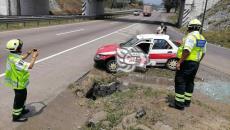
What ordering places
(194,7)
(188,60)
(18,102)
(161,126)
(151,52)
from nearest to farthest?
(161,126), (18,102), (188,60), (151,52), (194,7)

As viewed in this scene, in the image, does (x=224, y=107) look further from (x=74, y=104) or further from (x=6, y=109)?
(x=6, y=109)

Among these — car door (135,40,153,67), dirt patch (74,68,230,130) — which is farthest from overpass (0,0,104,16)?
dirt patch (74,68,230,130)

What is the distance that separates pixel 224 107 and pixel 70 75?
5.68m

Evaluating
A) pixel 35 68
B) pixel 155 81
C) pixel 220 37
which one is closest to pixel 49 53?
pixel 35 68

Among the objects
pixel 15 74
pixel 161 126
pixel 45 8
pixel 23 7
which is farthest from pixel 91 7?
pixel 161 126

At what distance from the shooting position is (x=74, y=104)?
316 inches

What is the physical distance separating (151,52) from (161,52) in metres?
0.48

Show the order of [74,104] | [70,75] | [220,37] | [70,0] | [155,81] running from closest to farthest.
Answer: [74,104] < [155,81] < [70,75] < [220,37] < [70,0]

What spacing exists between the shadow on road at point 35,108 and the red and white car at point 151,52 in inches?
187

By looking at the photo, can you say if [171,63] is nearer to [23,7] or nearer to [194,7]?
[23,7]

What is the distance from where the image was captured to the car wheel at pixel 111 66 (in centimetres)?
1202

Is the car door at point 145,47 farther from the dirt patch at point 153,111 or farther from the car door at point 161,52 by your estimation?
the dirt patch at point 153,111

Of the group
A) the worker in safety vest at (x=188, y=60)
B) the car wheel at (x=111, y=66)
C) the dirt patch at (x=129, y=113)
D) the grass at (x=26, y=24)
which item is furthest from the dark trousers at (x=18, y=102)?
the grass at (x=26, y=24)

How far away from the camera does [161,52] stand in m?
12.7
